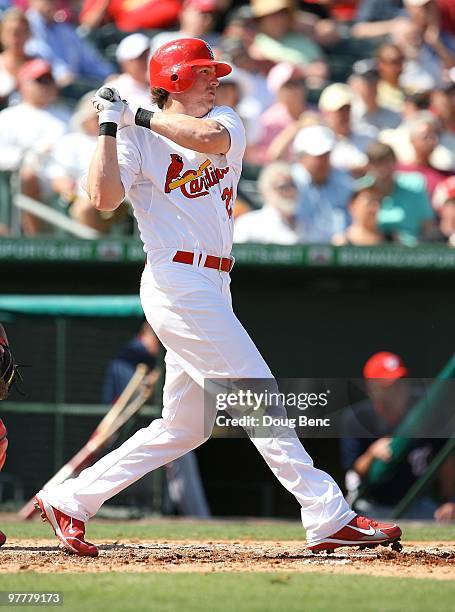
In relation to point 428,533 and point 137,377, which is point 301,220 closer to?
point 137,377

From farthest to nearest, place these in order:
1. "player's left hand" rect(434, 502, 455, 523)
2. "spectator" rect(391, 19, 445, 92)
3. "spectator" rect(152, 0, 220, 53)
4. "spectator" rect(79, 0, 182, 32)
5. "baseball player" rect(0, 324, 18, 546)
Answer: "spectator" rect(391, 19, 445, 92) → "spectator" rect(79, 0, 182, 32) → "spectator" rect(152, 0, 220, 53) → "player's left hand" rect(434, 502, 455, 523) → "baseball player" rect(0, 324, 18, 546)

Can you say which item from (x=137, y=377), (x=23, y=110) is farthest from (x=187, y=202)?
(x=23, y=110)

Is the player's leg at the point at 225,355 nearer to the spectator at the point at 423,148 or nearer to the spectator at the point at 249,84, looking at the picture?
the spectator at the point at 423,148

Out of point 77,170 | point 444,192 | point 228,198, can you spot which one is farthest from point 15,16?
point 228,198

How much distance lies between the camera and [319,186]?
9.45 meters

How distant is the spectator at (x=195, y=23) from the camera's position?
1077cm

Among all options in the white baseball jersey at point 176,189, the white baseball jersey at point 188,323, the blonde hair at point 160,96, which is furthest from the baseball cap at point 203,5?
the white baseball jersey at point 176,189

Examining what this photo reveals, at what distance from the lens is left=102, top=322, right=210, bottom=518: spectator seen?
26.9ft

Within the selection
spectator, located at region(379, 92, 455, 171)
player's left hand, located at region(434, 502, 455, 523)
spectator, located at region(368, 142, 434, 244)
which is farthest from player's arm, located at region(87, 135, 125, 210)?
spectator, located at region(379, 92, 455, 171)

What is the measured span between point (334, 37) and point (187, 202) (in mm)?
7527

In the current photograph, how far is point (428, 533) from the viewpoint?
620cm

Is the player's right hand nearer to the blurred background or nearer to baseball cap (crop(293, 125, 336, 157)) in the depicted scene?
the blurred background

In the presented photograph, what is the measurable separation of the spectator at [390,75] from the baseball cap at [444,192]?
1.93 metres

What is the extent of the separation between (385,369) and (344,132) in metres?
2.74
